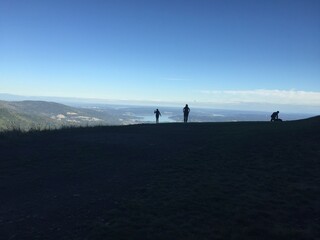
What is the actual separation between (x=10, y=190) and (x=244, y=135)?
15.9 metres

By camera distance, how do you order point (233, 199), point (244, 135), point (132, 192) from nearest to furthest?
point (233, 199)
point (132, 192)
point (244, 135)

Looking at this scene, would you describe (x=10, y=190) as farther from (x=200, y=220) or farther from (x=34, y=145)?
(x=34, y=145)

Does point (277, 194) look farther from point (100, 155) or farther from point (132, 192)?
point (100, 155)

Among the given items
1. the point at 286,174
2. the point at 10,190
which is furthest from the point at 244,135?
the point at 10,190

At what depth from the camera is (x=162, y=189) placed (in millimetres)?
11914

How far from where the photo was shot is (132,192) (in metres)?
11.6

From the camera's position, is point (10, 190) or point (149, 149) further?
point (149, 149)

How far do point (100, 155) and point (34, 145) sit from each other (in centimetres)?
495

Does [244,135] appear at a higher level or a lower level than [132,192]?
higher

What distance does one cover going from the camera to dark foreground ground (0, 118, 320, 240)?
8.65 metres

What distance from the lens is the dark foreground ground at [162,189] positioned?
340 inches

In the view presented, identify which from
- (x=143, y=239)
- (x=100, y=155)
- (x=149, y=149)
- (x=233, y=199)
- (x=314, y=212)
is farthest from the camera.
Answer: (x=149, y=149)

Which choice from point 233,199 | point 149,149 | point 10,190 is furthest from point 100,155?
point 233,199

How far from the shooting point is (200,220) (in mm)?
9102
